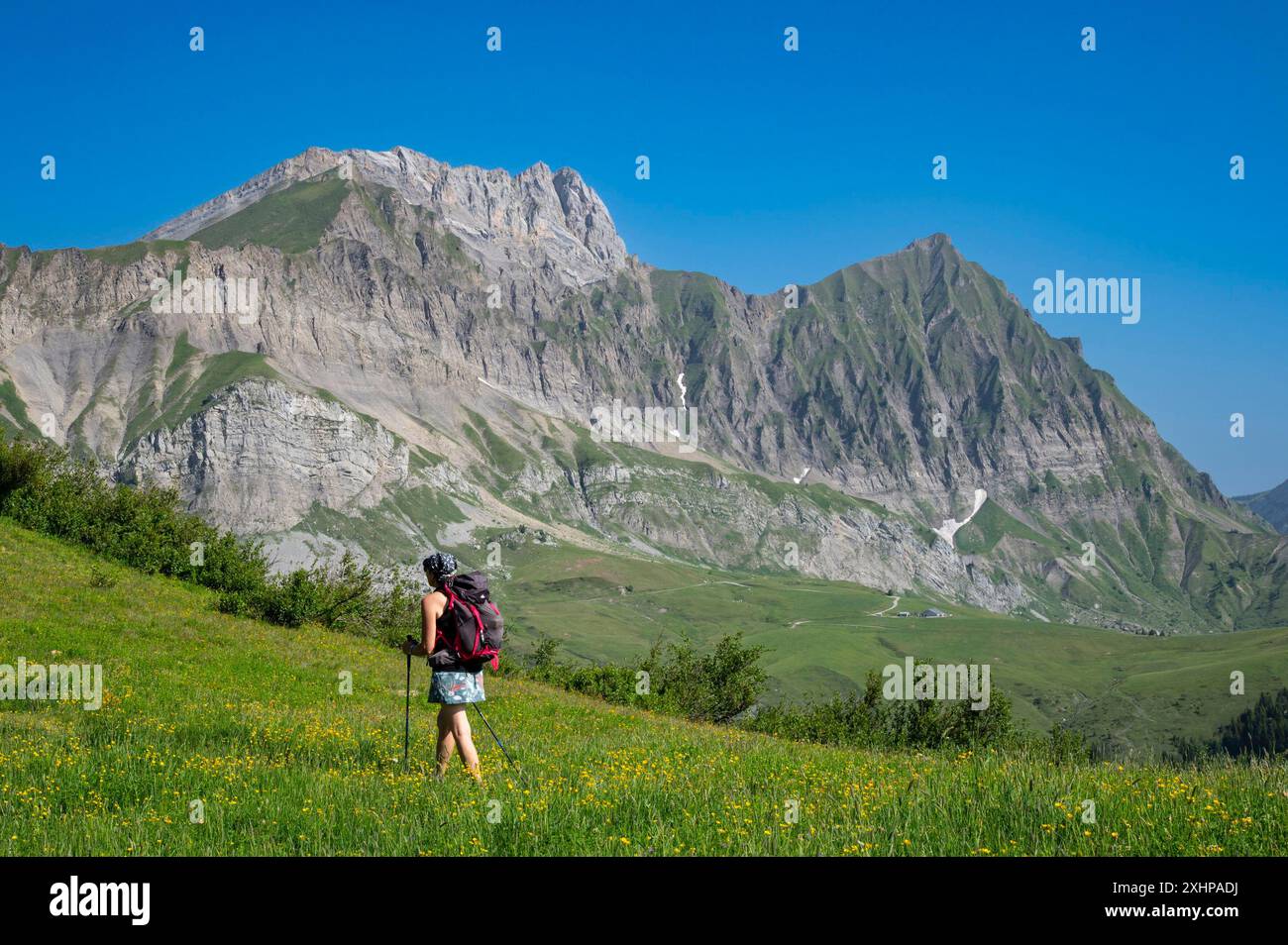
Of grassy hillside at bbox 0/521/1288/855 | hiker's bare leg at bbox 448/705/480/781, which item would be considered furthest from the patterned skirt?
→ grassy hillside at bbox 0/521/1288/855

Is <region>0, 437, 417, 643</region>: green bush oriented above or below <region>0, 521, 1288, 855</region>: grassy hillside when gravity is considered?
above

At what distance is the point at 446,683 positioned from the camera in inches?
532

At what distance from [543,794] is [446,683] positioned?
307 centimetres

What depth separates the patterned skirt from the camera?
44.1ft

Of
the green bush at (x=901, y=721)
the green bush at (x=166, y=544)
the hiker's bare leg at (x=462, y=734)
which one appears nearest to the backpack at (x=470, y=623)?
the hiker's bare leg at (x=462, y=734)

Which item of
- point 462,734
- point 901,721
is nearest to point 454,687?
point 462,734

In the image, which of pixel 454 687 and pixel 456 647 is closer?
pixel 454 687

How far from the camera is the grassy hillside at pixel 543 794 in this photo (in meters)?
8.85

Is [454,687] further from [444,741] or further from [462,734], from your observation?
[444,741]

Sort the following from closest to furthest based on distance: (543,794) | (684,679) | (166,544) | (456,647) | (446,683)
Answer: (543,794), (446,683), (456,647), (166,544), (684,679)

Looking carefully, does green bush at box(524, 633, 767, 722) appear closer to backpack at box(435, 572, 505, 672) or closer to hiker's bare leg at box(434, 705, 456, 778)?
hiker's bare leg at box(434, 705, 456, 778)

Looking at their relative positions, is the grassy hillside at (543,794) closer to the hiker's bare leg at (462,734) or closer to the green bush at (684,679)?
the hiker's bare leg at (462,734)
